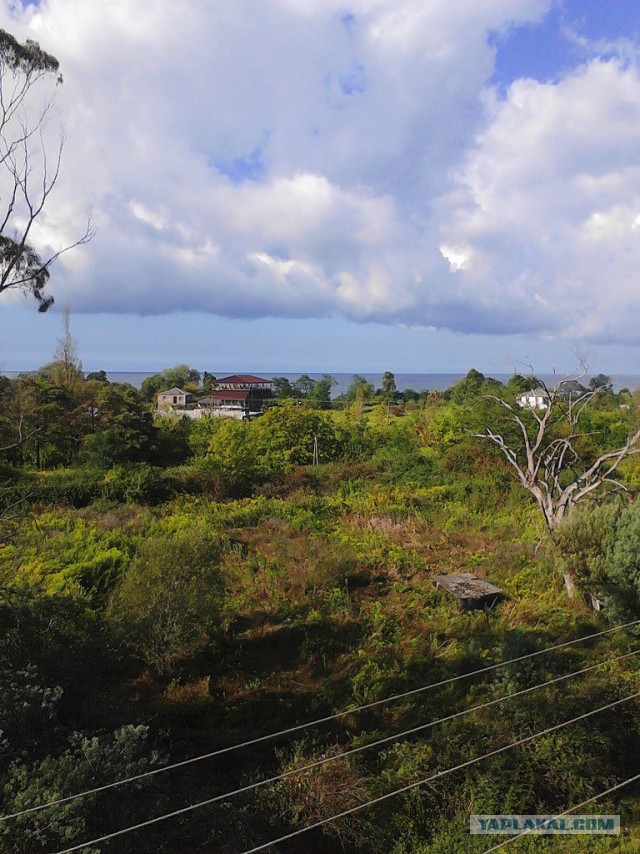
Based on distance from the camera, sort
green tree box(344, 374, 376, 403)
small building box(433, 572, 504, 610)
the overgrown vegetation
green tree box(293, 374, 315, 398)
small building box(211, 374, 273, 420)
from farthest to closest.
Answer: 1. green tree box(293, 374, 315, 398)
2. small building box(211, 374, 273, 420)
3. green tree box(344, 374, 376, 403)
4. small building box(433, 572, 504, 610)
5. the overgrown vegetation

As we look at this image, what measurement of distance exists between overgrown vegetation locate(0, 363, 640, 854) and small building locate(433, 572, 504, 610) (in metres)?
0.18

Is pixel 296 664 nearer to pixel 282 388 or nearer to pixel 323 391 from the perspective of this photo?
pixel 323 391

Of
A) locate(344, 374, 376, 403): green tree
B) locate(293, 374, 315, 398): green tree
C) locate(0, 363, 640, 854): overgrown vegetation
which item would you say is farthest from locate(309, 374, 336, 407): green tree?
locate(0, 363, 640, 854): overgrown vegetation

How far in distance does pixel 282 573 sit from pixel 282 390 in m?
35.2

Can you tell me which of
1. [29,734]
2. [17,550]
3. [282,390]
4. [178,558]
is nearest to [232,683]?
[178,558]

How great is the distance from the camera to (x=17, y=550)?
367 inches

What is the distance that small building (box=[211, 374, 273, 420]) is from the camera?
38.8 m

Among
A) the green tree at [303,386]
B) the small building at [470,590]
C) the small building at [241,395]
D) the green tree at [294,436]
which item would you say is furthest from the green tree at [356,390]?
the small building at [470,590]

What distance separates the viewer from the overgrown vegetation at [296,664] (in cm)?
427

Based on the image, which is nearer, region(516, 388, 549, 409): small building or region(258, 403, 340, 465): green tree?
region(516, 388, 549, 409): small building

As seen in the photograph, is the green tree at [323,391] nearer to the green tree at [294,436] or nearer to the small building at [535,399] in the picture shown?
the green tree at [294,436]

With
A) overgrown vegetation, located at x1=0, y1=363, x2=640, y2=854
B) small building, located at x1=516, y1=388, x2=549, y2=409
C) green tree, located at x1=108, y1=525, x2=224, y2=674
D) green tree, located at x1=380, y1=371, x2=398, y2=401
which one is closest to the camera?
overgrown vegetation, located at x1=0, y1=363, x2=640, y2=854

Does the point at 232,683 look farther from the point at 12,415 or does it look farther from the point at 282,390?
the point at 282,390

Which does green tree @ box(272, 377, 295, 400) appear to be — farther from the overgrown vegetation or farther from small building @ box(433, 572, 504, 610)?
small building @ box(433, 572, 504, 610)
